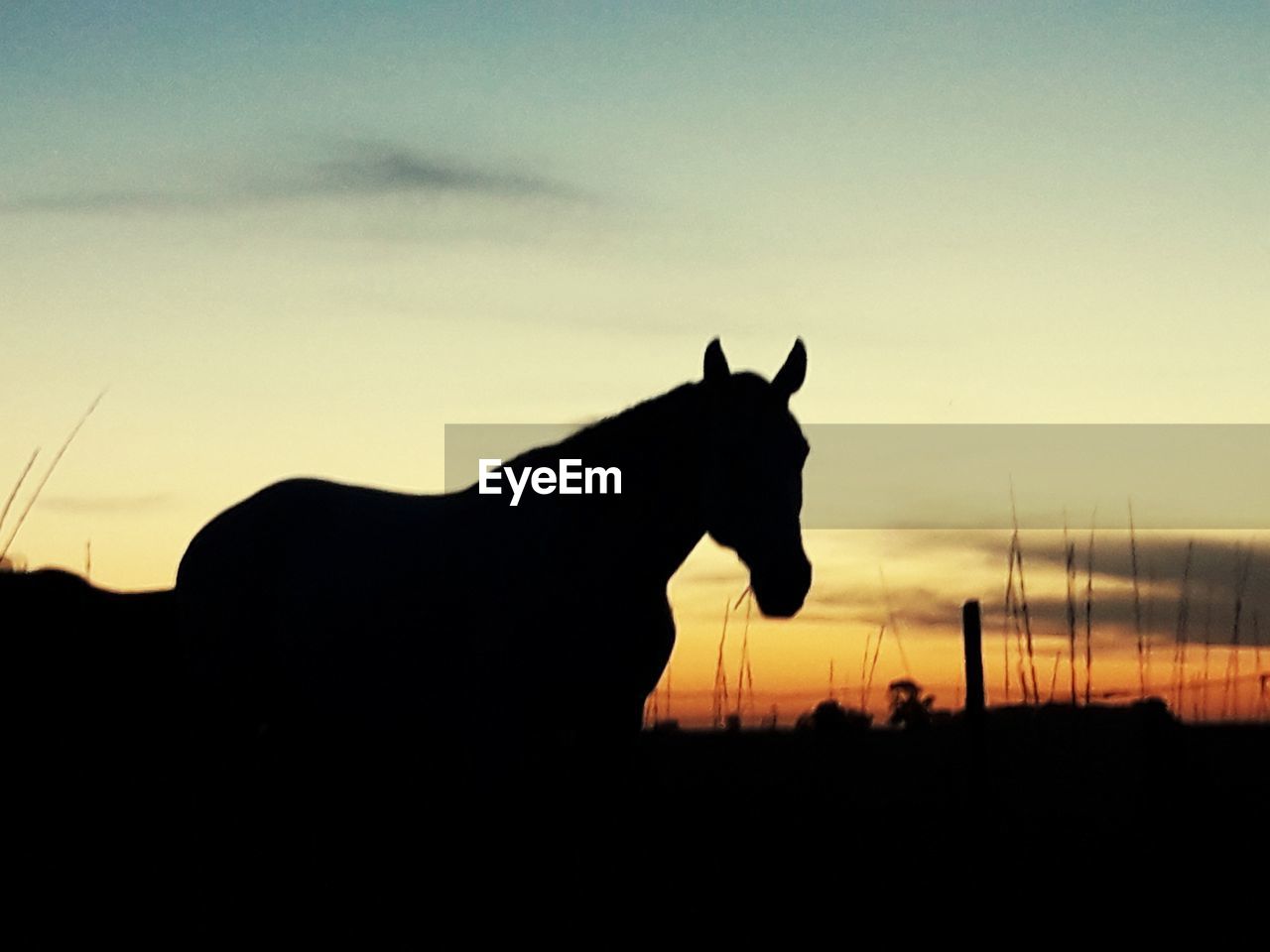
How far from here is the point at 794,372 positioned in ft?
21.6

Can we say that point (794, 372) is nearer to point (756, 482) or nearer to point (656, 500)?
point (756, 482)

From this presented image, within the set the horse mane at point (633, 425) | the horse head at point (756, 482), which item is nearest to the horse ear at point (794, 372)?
the horse head at point (756, 482)

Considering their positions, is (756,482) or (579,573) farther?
(579,573)

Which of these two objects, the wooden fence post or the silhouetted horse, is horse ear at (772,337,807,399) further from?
the wooden fence post

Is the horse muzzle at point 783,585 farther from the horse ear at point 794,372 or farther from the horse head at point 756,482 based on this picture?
the horse ear at point 794,372

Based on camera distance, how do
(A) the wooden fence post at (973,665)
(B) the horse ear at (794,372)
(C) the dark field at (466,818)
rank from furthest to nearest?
(A) the wooden fence post at (973,665) → (B) the horse ear at (794,372) → (C) the dark field at (466,818)

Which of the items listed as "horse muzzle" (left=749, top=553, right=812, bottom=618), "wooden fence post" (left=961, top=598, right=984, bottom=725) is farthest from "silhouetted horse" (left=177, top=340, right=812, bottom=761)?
"wooden fence post" (left=961, top=598, right=984, bottom=725)

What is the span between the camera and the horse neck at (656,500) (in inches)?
248

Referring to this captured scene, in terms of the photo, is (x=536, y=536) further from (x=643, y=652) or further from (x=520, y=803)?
(x=520, y=803)

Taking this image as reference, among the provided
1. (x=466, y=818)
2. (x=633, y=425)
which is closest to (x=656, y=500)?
(x=633, y=425)

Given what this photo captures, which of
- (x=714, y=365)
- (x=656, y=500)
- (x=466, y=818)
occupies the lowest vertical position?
(x=466, y=818)

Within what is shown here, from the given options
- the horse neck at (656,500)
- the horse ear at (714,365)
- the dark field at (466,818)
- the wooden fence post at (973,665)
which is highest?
the horse ear at (714,365)

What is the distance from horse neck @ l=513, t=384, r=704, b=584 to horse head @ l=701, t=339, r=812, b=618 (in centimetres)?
8

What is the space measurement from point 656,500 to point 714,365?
61cm
